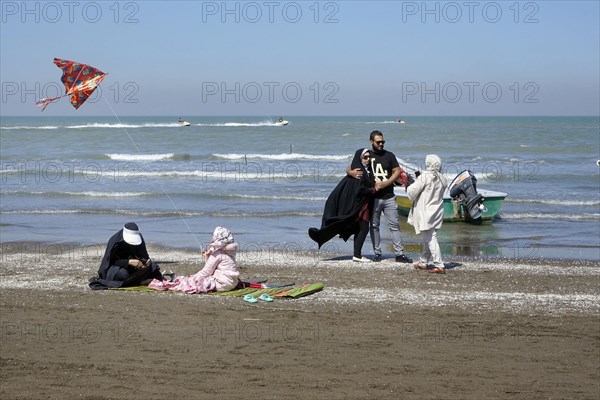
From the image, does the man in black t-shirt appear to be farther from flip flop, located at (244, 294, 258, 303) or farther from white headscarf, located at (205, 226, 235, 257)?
flip flop, located at (244, 294, 258, 303)

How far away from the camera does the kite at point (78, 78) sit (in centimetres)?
1123

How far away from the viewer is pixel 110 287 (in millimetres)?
9406

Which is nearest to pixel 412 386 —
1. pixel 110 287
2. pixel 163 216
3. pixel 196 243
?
pixel 110 287

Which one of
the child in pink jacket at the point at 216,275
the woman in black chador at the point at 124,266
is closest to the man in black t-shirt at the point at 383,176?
the child in pink jacket at the point at 216,275

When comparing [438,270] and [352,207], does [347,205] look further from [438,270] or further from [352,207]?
[438,270]

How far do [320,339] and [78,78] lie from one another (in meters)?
6.03

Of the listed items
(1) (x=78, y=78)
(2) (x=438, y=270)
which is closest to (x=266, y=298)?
(2) (x=438, y=270)

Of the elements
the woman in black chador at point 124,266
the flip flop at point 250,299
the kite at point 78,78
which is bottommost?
the flip flop at point 250,299

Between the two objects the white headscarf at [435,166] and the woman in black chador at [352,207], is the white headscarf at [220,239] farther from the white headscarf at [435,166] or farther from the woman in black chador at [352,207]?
the white headscarf at [435,166]

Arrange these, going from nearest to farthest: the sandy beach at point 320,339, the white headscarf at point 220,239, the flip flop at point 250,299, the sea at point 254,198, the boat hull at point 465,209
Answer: the sandy beach at point 320,339 → the flip flop at point 250,299 → the white headscarf at point 220,239 → the sea at point 254,198 → the boat hull at point 465,209

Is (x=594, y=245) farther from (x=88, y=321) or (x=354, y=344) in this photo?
(x=88, y=321)

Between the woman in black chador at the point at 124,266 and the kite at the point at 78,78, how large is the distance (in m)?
2.72

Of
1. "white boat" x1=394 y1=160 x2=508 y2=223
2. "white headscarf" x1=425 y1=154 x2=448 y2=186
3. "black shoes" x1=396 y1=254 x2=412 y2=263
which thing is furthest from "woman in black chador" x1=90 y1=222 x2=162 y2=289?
"white boat" x1=394 y1=160 x2=508 y2=223

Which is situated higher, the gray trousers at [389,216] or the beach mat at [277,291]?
the gray trousers at [389,216]
